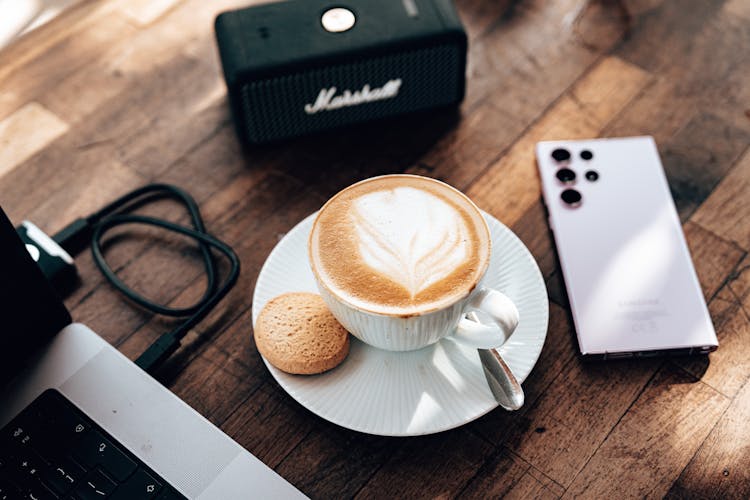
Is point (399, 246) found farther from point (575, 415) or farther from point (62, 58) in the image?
point (62, 58)

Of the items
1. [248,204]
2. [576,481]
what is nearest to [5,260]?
[248,204]

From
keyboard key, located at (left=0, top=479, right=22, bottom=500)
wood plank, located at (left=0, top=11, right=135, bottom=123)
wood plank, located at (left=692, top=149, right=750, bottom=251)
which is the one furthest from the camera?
wood plank, located at (left=0, top=11, right=135, bottom=123)

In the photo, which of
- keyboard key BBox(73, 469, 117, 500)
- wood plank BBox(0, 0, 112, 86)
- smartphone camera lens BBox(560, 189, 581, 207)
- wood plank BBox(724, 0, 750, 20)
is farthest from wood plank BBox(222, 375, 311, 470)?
wood plank BBox(724, 0, 750, 20)

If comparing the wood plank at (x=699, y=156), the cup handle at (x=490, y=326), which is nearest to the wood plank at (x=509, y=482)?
the cup handle at (x=490, y=326)

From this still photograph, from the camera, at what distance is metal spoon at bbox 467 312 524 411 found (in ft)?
2.11

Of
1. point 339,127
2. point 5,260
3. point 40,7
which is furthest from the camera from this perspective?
point 40,7

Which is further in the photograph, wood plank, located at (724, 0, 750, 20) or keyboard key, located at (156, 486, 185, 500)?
wood plank, located at (724, 0, 750, 20)

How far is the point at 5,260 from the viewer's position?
0.61 meters

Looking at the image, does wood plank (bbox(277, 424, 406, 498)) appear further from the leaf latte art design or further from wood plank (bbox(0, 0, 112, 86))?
wood plank (bbox(0, 0, 112, 86))

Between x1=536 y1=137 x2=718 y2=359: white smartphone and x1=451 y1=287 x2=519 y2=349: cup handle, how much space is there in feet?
0.38

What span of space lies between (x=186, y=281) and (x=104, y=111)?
29 centimetres

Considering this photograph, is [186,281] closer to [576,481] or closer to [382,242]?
[382,242]

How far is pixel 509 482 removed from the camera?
0.65 metres

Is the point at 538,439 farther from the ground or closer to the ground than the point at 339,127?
closer to the ground
